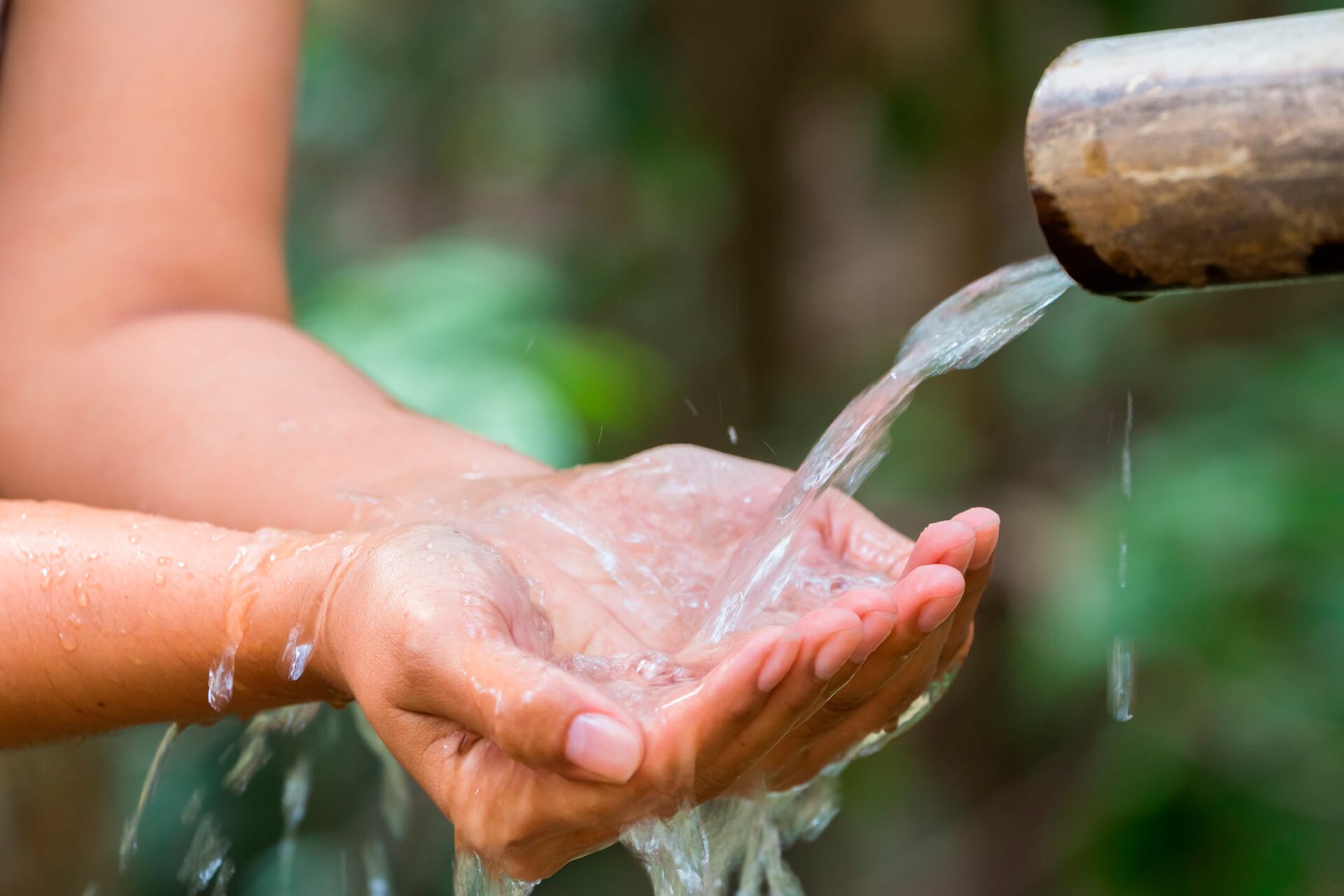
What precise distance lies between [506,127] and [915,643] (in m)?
2.86

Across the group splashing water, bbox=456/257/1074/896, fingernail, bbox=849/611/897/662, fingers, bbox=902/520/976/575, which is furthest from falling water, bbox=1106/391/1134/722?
fingernail, bbox=849/611/897/662

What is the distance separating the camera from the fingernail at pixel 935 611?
91cm

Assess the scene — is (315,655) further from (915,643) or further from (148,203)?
(148,203)

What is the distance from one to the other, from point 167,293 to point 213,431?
0.81 feet

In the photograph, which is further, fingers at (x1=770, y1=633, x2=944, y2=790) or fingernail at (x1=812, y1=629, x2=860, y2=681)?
fingers at (x1=770, y1=633, x2=944, y2=790)

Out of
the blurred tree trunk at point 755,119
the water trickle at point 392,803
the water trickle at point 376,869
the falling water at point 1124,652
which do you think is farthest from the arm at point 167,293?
the blurred tree trunk at point 755,119

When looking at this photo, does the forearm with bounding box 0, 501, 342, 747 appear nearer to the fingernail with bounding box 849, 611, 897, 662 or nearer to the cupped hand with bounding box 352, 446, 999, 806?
the cupped hand with bounding box 352, 446, 999, 806

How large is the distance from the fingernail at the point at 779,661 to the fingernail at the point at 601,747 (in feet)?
0.29

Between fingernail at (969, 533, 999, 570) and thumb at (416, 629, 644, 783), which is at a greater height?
thumb at (416, 629, 644, 783)

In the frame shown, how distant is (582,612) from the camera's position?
1124mm

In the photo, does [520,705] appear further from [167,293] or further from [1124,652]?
[1124,652]

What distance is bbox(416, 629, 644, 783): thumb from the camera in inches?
30.4

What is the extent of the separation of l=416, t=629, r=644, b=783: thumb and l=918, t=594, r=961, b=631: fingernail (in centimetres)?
23

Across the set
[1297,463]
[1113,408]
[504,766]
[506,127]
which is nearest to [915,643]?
[504,766]
